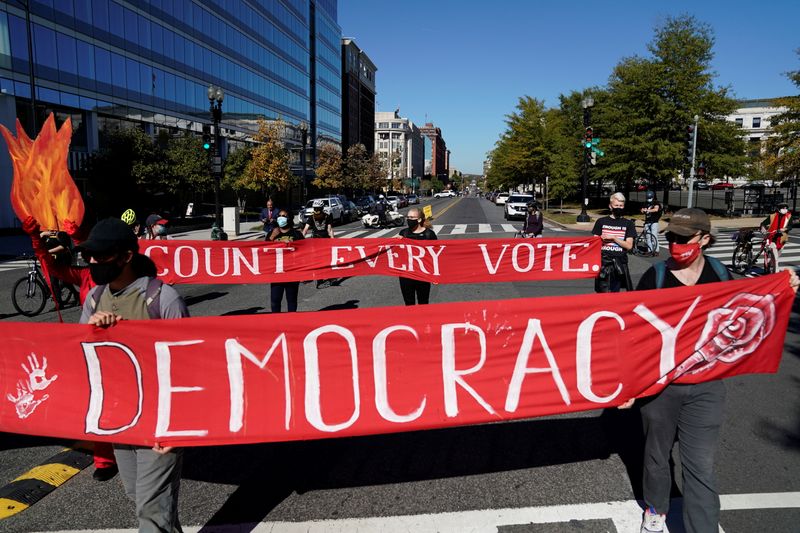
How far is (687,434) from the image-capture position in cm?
340

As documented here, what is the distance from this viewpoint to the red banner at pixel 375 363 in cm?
348

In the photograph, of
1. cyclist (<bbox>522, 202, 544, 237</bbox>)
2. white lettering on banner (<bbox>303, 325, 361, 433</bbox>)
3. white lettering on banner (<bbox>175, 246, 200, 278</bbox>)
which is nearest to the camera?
white lettering on banner (<bbox>303, 325, 361, 433</bbox>)

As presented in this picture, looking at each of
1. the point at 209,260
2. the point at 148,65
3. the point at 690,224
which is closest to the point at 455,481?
the point at 690,224

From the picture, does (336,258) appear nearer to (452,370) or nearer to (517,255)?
(517,255)

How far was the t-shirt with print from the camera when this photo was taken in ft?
28.8

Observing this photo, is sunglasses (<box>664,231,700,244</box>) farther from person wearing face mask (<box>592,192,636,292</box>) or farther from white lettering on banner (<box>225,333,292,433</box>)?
person wearing face mask (<box>592,192,636,292</box>)

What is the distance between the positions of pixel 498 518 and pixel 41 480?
347 cm

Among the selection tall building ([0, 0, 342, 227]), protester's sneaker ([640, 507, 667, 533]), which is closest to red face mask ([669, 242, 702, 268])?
protester's sneaker ([640, 507, 667, 533])

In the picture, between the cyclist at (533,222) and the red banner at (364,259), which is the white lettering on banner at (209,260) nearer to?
the red banner at (364,259)

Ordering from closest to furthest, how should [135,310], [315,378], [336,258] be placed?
[135,310], [315,378], [336,258]

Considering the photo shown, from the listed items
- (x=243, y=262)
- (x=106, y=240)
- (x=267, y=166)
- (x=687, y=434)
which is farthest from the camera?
(x=267, y=166)

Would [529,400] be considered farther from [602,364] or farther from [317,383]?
[317,383]

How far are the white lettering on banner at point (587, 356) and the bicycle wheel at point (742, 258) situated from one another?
1198 centimetres

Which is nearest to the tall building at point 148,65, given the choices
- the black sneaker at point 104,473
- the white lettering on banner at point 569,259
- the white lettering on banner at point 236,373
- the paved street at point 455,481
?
the white lettering on banner at point 569,259
